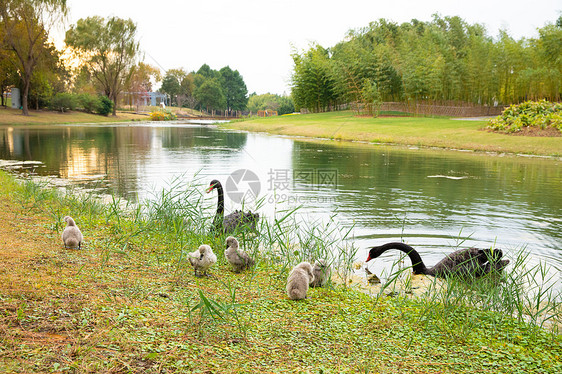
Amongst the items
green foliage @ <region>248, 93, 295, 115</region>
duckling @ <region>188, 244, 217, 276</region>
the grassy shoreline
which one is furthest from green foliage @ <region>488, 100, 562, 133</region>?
green foliage @ <region>248, 93, 295, 115</region>

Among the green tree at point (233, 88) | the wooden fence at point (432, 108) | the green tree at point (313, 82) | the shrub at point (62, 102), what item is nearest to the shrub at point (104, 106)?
the shrub at point (62, 102)

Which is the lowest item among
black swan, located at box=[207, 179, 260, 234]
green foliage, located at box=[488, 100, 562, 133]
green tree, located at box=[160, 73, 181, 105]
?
black swan, located at box=[207, 179, 260, 234]

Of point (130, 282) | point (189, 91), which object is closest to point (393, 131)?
point (130, 282)

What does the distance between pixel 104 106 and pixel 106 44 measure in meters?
8.49

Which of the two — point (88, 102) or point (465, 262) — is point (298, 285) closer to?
point (465, 262)

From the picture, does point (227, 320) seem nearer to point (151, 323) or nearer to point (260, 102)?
point (151, 323)

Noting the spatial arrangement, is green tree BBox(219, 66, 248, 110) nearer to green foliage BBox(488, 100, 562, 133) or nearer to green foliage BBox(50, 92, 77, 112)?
green foliage BBox(50, 92, 77, 112)

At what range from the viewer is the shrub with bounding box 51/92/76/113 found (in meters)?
51.4

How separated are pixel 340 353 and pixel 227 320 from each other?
882 millimetres

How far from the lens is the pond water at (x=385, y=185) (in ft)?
22.8

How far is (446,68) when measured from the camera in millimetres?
42688

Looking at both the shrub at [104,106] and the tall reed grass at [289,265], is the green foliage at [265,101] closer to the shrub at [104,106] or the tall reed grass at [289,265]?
the shrub at [104,106]

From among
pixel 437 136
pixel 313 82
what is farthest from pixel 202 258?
pixel 313 82

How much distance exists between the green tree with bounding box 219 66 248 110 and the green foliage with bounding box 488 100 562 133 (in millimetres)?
98100
